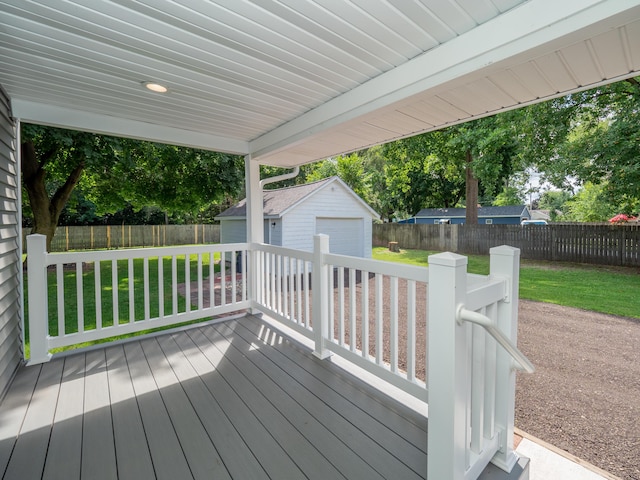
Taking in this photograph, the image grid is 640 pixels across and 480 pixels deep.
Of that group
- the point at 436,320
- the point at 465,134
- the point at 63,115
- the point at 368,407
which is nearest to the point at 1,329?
the point at 63,115

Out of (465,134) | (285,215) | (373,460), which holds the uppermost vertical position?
(465,134)

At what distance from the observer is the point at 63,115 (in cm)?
279

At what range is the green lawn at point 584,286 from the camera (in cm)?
498

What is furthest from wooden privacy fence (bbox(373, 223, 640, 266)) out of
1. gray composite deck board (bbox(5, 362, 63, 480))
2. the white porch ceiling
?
gray composite deck board (bbox(5, 362, 63, 480))

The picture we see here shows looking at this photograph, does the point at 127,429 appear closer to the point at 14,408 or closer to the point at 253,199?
the point at 14,408

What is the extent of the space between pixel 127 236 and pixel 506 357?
695 inches

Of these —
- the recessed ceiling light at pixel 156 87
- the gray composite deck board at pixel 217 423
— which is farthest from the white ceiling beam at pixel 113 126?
the gray composite deck board at pixel 217 423

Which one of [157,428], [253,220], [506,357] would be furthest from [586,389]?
[253,220]

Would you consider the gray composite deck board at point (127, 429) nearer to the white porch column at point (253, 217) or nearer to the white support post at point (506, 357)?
the white porch column at point (253, 217)

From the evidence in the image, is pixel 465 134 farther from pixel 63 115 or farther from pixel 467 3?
pixel 63 115

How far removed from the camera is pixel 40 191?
6598 mm

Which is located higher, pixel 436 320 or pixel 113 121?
pixel 113 121

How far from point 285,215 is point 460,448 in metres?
7.80

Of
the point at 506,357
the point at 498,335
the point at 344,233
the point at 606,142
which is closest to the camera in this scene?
the point at 498,335
